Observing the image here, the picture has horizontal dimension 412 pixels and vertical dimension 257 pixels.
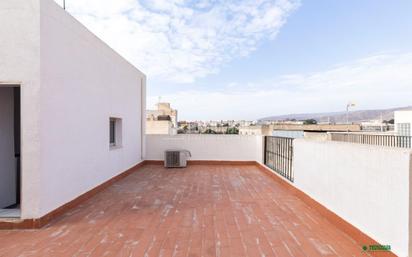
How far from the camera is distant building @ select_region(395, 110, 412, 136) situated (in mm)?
15123

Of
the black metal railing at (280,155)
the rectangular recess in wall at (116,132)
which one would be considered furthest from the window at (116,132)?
the black metal railing at (280,155)

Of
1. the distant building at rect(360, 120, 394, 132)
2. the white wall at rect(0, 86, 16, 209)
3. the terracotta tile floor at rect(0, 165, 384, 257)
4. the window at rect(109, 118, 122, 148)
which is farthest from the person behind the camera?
the distant building at rect(360, 120, 394, 132)

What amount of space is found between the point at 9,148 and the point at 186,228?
9.78 ft

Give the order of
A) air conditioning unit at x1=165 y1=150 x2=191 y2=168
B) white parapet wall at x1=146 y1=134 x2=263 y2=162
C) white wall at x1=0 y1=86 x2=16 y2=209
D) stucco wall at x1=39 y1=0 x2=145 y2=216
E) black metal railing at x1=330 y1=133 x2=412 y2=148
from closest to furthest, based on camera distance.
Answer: stucco wall at x1=39 y1=0 x2=145 y2=216
white wall at x1=0 y1=86 x2=16 y2=209
black metal railing at x1=330 y1=133 x2=412 y2=148
air conditioning unit at x1=165 y1=150 x2=191 y2=168
white parapet wall at x1=146 y1=134 x2=263 y2=162

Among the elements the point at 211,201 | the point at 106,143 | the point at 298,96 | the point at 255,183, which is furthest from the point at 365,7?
the point at 298,96

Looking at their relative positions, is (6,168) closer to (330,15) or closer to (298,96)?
(330,15)

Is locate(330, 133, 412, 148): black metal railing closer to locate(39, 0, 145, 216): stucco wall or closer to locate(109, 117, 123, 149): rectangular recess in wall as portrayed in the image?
locate(109, 117, 123, 149): rectangular recess in wall

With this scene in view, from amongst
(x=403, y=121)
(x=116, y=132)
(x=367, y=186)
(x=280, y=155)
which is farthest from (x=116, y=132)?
(x=403, y=121)

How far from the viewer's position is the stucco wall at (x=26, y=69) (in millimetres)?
2867

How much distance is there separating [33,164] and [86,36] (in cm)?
243

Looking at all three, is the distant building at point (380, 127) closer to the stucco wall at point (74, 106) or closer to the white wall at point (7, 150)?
the stucco wall at point (74, 106)

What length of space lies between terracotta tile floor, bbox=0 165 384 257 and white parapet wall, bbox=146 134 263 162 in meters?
3.40

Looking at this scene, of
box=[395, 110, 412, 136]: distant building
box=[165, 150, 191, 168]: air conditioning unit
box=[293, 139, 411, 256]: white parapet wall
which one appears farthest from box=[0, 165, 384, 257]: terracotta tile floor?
box=[395, 110, 412, 136]: distant building

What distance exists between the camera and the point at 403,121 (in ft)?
51.8
